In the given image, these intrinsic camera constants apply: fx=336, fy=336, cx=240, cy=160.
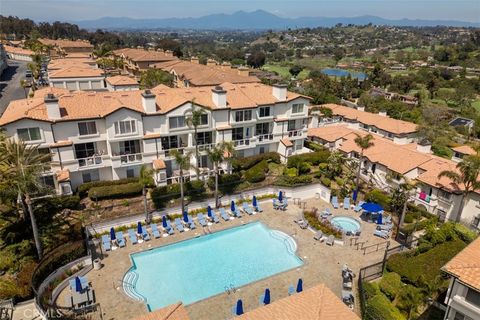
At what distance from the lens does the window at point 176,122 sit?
3757cm

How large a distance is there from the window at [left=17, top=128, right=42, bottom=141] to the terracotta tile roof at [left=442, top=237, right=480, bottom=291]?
34866 millimetres

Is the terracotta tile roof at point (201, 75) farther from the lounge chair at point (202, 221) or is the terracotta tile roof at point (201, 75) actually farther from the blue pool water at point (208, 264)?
the blue pool water at point (208, 264)

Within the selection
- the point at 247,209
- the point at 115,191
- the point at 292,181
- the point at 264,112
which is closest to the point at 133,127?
the point at 115,191

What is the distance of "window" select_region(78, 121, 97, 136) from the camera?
34.2 m

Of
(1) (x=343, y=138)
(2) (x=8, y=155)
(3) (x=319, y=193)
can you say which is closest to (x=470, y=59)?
(1) (x=343, y=138)

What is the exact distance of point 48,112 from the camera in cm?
3262

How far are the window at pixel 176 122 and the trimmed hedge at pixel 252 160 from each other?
24.8 ft

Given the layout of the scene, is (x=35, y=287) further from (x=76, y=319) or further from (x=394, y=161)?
(x=394, y=161)

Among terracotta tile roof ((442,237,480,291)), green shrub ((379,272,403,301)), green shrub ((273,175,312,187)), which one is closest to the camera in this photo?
terracotta tile roof ((442,237,480,291))

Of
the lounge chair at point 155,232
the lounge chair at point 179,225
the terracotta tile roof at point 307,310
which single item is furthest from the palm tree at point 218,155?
the terracotta tile roof at point 307,310

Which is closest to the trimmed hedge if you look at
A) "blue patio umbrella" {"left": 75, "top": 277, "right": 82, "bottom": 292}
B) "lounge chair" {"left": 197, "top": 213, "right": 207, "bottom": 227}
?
"lounge chair" {"left": 197, "top": 213, "right": 207, "bottom": 227}

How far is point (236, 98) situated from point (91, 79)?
33211mm

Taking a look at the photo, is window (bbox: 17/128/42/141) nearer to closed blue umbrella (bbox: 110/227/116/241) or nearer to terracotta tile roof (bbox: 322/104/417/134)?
closed blue umbrella (bbox: 110/227/116/241)

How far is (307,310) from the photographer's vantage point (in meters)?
18.5
